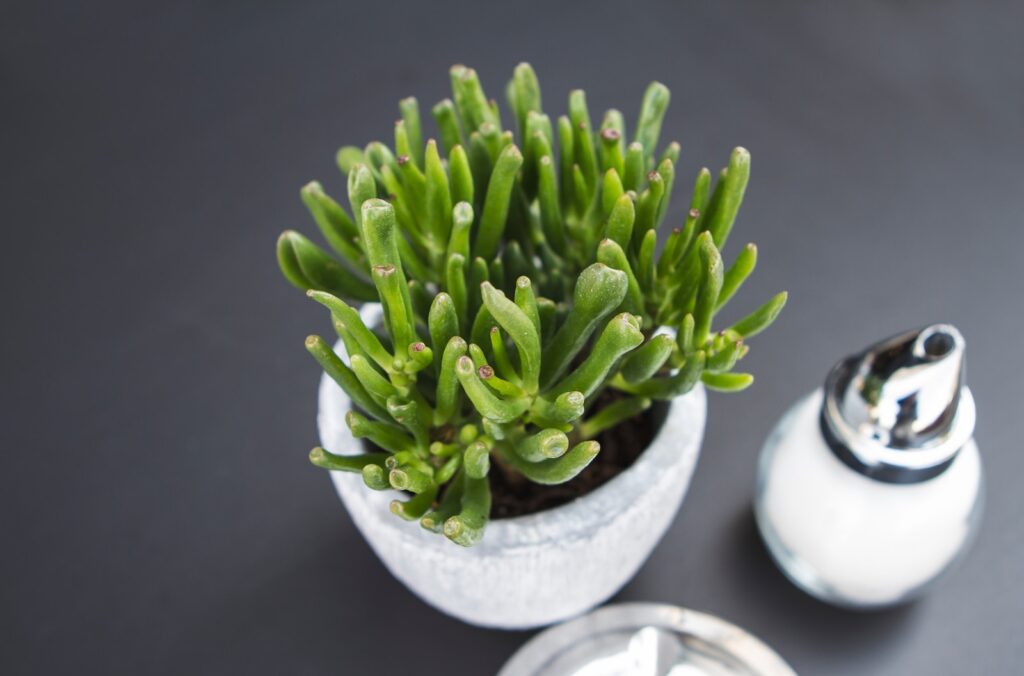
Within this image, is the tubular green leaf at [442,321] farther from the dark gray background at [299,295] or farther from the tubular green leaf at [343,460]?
the dark gray background at [299,295]

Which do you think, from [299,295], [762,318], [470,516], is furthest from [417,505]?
[299,295]

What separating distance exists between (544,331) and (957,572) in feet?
0.85

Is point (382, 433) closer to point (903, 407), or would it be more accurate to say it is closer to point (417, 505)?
point (417, 505)

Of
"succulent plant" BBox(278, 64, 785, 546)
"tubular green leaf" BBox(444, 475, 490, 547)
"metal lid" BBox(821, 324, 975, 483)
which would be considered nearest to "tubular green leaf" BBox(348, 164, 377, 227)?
"succulent plant" BBox(278, 64, 785, 546)

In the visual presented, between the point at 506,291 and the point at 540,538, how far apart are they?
0.32 feet

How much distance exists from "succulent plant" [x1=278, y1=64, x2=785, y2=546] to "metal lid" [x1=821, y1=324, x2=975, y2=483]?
6cm

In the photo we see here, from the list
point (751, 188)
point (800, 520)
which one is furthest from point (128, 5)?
point (800, 520)

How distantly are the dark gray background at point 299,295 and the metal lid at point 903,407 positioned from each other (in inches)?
4.2

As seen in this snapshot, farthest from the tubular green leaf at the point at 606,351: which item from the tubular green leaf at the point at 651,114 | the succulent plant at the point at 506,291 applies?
the tubular green leaf at the point at 651,114

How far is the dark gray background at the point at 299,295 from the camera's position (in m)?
0.50

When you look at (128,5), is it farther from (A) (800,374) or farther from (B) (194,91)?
(A) (800,374)

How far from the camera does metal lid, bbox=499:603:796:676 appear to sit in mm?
459

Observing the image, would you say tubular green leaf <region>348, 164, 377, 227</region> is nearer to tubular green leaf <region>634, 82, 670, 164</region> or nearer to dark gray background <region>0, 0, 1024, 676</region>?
tubular green leaf <region>634, 82, 670, 164</region>

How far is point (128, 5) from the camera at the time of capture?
73cm
